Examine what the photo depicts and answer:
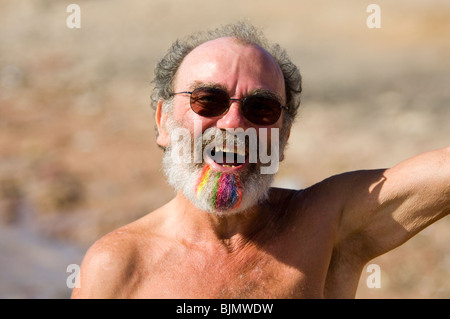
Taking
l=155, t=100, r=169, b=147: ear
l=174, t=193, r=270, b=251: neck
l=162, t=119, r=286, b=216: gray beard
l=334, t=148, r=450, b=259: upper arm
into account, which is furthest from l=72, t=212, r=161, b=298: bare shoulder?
l=334, t=148, r=450, b=259: upper arm

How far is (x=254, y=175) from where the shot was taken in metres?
2.90

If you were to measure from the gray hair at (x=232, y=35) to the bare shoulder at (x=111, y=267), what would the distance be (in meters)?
0.74

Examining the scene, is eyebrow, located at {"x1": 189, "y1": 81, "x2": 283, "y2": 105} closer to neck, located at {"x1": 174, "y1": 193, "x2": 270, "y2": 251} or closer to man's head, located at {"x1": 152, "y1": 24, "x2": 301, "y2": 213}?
man's head, located at {"x1": 152, "y1": 24, "x2": 301, "y2": 213}

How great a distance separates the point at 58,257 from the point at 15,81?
325 inches

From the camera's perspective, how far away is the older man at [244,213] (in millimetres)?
2816

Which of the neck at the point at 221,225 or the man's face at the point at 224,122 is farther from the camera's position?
the neck at the point at 221,225

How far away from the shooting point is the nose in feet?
9.27

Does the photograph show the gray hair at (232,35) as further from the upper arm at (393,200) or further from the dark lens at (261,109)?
the upper arm at (393,200)

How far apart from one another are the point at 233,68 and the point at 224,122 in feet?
0.84

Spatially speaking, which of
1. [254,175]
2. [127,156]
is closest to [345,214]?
[254,175]

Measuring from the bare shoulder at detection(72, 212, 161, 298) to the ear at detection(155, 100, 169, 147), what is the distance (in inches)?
18.8

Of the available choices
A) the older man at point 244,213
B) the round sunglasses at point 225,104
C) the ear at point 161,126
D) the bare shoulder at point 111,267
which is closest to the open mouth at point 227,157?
the older man at point 244,213

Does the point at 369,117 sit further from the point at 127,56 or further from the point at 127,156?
the point at 127,56

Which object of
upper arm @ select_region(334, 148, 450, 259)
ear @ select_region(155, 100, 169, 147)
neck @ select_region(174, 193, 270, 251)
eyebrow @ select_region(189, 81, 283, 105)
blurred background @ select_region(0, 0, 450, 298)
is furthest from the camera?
blurred background @ select_region(0, 0, 450, 298)
